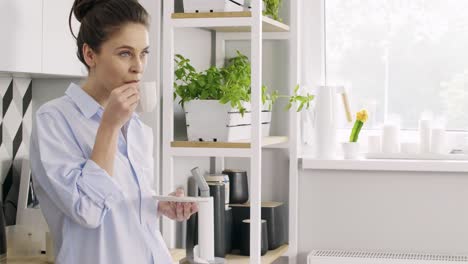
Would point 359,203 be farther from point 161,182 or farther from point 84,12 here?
point 84,12

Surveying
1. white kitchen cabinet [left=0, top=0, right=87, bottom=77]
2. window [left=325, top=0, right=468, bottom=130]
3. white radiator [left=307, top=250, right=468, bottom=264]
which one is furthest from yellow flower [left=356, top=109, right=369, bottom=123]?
white kitchen cabinet [left=0, top=0, right=87, bottom=77]

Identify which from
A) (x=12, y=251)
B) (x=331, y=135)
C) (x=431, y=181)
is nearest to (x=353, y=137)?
(x=331, y=135)

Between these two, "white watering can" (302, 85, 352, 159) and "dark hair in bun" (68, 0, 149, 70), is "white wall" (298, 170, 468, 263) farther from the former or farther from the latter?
"dark hair in bun" (68, 0, 149, 70)

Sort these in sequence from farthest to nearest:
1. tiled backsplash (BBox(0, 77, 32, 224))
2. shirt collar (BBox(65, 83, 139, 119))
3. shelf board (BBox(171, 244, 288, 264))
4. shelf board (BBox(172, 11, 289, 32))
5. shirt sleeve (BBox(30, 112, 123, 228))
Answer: shelf board (BBox(171, 244, 288, 264)), shelf board (BBox(172, 11, 289, 32)), tiled backsplash (BBox(0, 77, 32, 224)), shirt collar (BBox(65, 83, 139, 119)), shirt sleeve (BBox(30, 112, 123, 228))

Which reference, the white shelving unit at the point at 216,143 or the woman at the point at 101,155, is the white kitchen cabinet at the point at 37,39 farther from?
the white shelving unit at the point at 216,143

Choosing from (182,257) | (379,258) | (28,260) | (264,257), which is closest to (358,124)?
(379,258)

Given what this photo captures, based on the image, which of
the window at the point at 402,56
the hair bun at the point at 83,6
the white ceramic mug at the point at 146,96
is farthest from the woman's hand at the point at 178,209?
the window at the point at 402,56

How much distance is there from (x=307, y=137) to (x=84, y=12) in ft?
5.16

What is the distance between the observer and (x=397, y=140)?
3363mm

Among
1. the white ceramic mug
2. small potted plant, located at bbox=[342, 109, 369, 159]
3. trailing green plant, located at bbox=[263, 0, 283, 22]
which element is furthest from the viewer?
small potted plant, located at bbox=[342, 109, 369, 159]

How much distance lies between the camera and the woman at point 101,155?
1797 millimetres

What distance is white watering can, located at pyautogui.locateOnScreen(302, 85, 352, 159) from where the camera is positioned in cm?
329

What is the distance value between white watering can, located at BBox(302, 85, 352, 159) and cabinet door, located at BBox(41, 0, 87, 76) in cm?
113

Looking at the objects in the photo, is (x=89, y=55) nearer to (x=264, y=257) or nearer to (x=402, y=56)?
(x=264, y=257)
